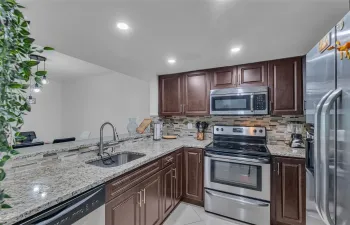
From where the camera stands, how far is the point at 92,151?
6.21 feet

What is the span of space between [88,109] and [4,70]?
5.05 metres

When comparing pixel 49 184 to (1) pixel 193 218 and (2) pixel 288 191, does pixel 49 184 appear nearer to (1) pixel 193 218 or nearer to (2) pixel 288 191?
(1) pixel 193 218

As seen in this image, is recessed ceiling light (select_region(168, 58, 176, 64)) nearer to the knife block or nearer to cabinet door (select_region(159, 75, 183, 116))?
cabinet door (select_region(159, 75, 183, 116))

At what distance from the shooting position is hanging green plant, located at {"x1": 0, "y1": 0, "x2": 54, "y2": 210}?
0.51 metres

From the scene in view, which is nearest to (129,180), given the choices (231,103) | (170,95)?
(231,103)

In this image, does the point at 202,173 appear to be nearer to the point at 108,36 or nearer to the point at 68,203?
the point at 68,203

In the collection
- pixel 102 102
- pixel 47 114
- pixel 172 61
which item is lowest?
pixel 47 114

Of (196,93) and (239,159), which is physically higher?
(196,93)

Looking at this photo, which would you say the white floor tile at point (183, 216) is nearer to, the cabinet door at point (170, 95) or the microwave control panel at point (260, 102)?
the cabinet door at point (170, 95)

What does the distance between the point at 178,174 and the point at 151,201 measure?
734 mm

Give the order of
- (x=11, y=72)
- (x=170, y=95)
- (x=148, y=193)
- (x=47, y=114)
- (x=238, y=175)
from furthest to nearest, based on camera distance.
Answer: (x=47, y=114) → (x=170, y=95) → (x=238, y=175) → (x=148, y=193) → (x=11, y=72)

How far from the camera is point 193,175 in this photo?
2.46 metres

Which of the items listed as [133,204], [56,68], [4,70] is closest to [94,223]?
[133,204]

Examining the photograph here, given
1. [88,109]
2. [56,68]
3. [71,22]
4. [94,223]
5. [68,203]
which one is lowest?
[94,223]
